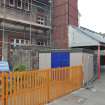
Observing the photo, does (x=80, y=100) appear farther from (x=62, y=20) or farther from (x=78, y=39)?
(x=62, y=20)

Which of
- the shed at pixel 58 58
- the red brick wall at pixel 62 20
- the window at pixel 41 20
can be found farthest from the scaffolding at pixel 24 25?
the shed at pixel 58 58

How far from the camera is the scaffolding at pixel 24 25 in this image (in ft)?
48.9

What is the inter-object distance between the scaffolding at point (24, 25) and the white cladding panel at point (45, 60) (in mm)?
2981

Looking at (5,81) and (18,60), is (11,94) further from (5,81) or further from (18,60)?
(18,60)

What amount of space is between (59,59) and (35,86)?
577cm

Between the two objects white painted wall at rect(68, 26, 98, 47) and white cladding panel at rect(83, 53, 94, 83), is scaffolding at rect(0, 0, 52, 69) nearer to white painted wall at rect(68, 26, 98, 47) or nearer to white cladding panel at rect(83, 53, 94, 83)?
white painted wall at rect(68, 26, 98, 47)

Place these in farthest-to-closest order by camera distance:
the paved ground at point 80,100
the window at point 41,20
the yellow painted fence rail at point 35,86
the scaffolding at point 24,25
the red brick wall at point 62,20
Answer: the window at point 41,20 → the red brick wall at point 62,20 → the scaffolding at point 24,25 → the paved ground at point 80,100 → the yellow painted fence rail at point 35,86

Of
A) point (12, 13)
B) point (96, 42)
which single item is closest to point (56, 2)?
point (12, 13)

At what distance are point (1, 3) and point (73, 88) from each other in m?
10.1

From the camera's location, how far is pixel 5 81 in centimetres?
517

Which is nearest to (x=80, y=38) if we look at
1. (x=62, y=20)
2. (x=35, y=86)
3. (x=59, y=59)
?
(x=62, y=20)

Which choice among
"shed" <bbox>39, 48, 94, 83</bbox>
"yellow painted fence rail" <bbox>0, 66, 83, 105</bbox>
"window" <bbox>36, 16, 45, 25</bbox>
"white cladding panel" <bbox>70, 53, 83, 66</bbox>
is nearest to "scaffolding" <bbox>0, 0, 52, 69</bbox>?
"window" <bbox>36, 16, 45, 25</bbox>

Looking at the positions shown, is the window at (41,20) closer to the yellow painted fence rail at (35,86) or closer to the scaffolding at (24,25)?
the scaffolding at (24,25)

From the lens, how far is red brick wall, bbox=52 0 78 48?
744 inches
